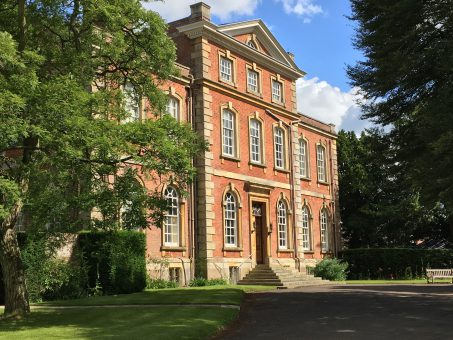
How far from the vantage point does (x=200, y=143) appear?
14.9 meters

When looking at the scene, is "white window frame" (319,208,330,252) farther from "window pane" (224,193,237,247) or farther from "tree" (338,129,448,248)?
"window pane" (224,193,237,247)

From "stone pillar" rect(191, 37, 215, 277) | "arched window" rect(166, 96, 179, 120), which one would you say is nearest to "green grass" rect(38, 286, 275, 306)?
"stone pillar" rect(191, 37, 215, 277)

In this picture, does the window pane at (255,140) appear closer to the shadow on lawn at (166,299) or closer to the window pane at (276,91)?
the window pane at (276,91)

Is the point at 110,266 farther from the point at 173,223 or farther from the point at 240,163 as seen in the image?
the point at 240,163

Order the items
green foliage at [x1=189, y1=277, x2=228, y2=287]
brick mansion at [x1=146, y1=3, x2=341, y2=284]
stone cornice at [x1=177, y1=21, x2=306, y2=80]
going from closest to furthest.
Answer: green foliage at [x1=189, y1=277, x2=228, y2=287] → brick mansion at [x1=146, y1=3, x2=341, y2=284] → stone cornice at [x1=177, y1=21, x2=306, y2=80]

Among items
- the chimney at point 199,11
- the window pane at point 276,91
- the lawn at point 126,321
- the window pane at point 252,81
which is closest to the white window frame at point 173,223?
the lawn at point 126,321

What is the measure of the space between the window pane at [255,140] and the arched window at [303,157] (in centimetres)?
529

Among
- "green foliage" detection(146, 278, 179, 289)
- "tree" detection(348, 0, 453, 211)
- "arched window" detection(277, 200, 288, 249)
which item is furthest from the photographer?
"arched window" detection(277, 200, 288, 249)

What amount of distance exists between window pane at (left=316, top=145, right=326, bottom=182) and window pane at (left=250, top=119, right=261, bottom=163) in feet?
24.8

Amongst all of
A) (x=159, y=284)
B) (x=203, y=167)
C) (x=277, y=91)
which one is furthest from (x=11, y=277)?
(x=277, y=91)

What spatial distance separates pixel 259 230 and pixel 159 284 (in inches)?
311

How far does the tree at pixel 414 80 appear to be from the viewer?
42.8 feet

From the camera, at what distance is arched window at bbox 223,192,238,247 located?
26.9 meters

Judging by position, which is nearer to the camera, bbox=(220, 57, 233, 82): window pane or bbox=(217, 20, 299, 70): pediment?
bbox=(220, 57, 233, 82): window pane
